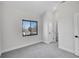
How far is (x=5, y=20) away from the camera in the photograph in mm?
3619

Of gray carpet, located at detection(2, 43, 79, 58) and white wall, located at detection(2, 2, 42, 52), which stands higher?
white wall, located at detection(2, 2, 42, 52)

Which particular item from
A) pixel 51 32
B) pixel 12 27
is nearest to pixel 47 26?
pixel 51 32

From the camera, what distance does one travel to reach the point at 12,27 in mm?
3928

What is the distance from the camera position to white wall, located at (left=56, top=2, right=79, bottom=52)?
3545mm

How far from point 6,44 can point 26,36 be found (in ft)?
4.54

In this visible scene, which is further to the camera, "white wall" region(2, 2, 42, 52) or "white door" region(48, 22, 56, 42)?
"white door" region(48, 22, 56, 42)

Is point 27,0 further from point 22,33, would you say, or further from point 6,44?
point 6,44

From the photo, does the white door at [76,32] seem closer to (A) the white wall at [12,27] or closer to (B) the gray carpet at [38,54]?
(B) the gray carpet at [38,54]

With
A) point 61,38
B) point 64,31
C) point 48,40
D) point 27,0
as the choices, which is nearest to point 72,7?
point 64,31

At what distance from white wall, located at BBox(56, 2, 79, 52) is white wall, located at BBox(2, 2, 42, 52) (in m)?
2.19

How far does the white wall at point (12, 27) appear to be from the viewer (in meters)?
3.62

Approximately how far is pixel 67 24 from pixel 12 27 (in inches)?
117

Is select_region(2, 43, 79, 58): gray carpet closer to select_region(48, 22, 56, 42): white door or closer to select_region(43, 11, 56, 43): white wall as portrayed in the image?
select_region(43, 11, 56, 43): white wall

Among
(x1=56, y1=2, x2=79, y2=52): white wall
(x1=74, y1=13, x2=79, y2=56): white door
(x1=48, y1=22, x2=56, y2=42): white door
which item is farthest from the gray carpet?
(x1=48, y1=22, x2=56, y2=42): white door
